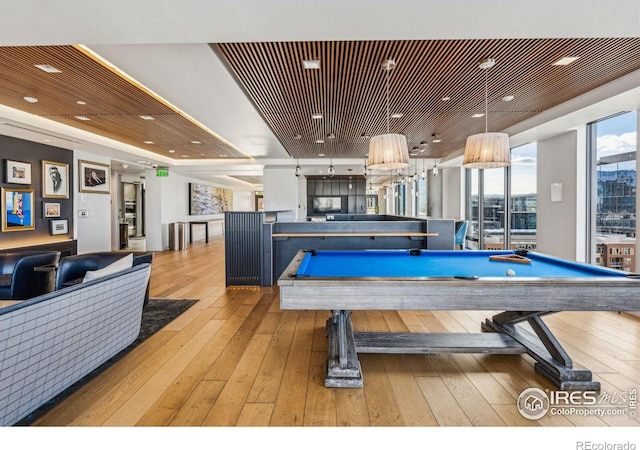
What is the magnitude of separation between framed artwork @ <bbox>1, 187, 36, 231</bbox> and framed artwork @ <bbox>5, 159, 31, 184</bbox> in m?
0.17

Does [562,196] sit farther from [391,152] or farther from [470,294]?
[470,294]

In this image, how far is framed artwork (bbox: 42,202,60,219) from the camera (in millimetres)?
6426

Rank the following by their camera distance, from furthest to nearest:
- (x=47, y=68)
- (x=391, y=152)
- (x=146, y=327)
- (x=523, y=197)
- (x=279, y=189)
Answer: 1. (x=279, y=189)
2. (x=523, y=197)
3. (x=146, y=327)
4. (x=47, y=68)
5. (x=391, y=152)

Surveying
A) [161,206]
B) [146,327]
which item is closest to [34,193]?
[161,206]

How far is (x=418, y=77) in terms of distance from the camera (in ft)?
11.9

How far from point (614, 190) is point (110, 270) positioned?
20.2 ft

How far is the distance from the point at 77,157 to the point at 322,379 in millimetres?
7560

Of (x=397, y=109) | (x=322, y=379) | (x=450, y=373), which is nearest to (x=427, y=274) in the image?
(x=450, y=373)

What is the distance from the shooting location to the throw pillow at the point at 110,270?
2.69 meters

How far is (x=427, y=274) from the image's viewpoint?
8.43 ft

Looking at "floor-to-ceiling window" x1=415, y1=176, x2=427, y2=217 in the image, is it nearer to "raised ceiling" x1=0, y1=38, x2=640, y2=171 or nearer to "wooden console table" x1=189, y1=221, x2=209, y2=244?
"raised ceiling" x1=0, y1=38, x2=640, y2=171

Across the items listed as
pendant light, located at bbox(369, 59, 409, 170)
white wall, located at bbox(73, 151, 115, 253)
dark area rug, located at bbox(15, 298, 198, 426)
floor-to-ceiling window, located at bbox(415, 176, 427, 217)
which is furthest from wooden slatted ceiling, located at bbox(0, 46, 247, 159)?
floor-to-ceiling window, located at bbox(415, 176, 427, 217)

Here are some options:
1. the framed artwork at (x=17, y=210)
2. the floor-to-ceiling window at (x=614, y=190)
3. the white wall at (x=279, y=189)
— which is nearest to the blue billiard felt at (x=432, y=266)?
the floor-to-ceiling window at (x=614, y=190)
